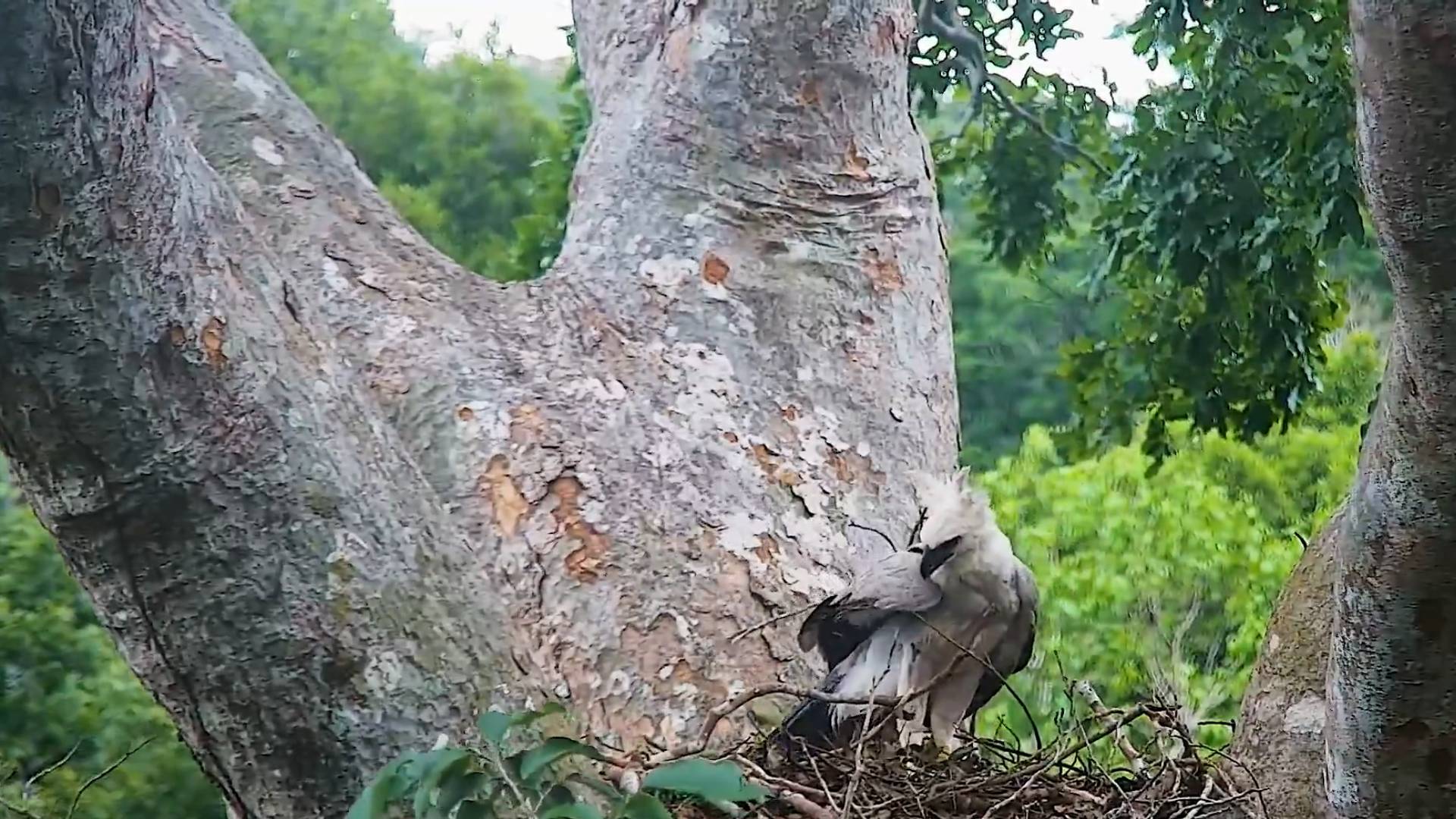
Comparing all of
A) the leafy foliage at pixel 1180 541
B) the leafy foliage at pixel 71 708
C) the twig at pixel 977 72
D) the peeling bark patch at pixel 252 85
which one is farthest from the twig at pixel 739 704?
the leafy foliage at pixel 1180 541

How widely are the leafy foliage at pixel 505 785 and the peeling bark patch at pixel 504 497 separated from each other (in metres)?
0.74

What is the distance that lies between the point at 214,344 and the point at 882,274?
1.41 metres

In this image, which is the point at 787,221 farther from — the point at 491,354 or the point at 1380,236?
the point at 1380,236

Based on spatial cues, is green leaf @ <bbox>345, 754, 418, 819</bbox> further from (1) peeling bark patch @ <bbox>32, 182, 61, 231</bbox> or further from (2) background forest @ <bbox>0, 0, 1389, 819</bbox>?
(2) background forest @ <bbox>0, 0, 1389, 819</bbox>

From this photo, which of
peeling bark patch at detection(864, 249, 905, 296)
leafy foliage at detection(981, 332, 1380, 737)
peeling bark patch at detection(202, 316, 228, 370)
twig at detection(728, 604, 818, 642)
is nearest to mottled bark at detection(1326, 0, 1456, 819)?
twig at detection(728, 604, 818, 642)

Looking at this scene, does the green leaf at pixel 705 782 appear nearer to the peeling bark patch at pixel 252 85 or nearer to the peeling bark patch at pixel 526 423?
the peeling bark patch at pixel 526 423

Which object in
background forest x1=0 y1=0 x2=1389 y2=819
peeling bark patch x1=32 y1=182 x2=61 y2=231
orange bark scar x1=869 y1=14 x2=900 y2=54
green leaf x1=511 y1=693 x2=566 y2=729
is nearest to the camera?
peeling bark patch x1=32 y1=182 x2=61 y2=231

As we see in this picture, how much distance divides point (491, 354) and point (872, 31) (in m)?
0.90

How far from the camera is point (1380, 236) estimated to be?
1034mm

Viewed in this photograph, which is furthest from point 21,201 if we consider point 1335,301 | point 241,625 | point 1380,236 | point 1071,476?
point 1071,476

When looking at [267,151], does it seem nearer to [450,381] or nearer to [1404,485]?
[450,381]

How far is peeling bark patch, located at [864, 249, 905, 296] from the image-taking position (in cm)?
246

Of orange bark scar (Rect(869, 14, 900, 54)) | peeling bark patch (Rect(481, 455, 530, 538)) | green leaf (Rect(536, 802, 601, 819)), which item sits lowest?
green leaf (Rect(536, 802, 601, 819))

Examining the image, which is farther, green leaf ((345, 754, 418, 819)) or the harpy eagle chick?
the harpy eagle chick
